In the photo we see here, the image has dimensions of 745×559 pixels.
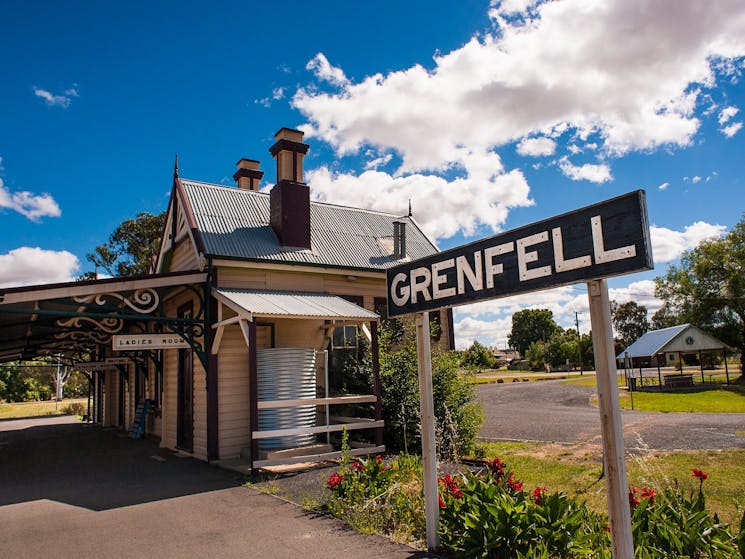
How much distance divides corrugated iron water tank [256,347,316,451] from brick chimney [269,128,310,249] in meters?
3.83

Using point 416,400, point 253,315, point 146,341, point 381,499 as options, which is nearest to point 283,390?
point 253,315

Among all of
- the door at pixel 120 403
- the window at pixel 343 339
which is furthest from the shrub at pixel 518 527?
the door at pixel 120 403

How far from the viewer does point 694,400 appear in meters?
23.9

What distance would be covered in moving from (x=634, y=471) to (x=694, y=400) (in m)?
17.8

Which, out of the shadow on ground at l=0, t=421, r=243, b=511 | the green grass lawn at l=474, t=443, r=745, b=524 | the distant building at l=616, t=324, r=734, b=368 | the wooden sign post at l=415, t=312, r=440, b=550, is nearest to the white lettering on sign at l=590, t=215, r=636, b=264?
the wooden sign post at l=415, t=312, r=440, b=550

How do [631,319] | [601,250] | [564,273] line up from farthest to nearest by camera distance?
[631,319] < [564,273] < [601,250]

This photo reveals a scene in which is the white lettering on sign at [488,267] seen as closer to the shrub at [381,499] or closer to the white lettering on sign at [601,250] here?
the white lettering on sign at [601,250]

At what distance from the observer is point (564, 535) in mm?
4680

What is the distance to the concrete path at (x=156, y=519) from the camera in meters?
5.87

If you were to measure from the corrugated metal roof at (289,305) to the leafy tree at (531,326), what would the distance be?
115070mm

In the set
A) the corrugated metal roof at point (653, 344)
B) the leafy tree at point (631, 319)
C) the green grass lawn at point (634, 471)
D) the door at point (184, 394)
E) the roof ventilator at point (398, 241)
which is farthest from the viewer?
the leafy tree at point (631, 319)

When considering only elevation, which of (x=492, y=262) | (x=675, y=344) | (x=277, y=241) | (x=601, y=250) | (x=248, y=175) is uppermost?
(x=248, y=175)

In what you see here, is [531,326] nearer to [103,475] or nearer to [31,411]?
[31,411]

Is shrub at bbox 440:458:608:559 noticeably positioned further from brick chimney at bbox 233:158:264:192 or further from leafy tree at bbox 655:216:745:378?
leafy tree at bbox 655:216:745:378
